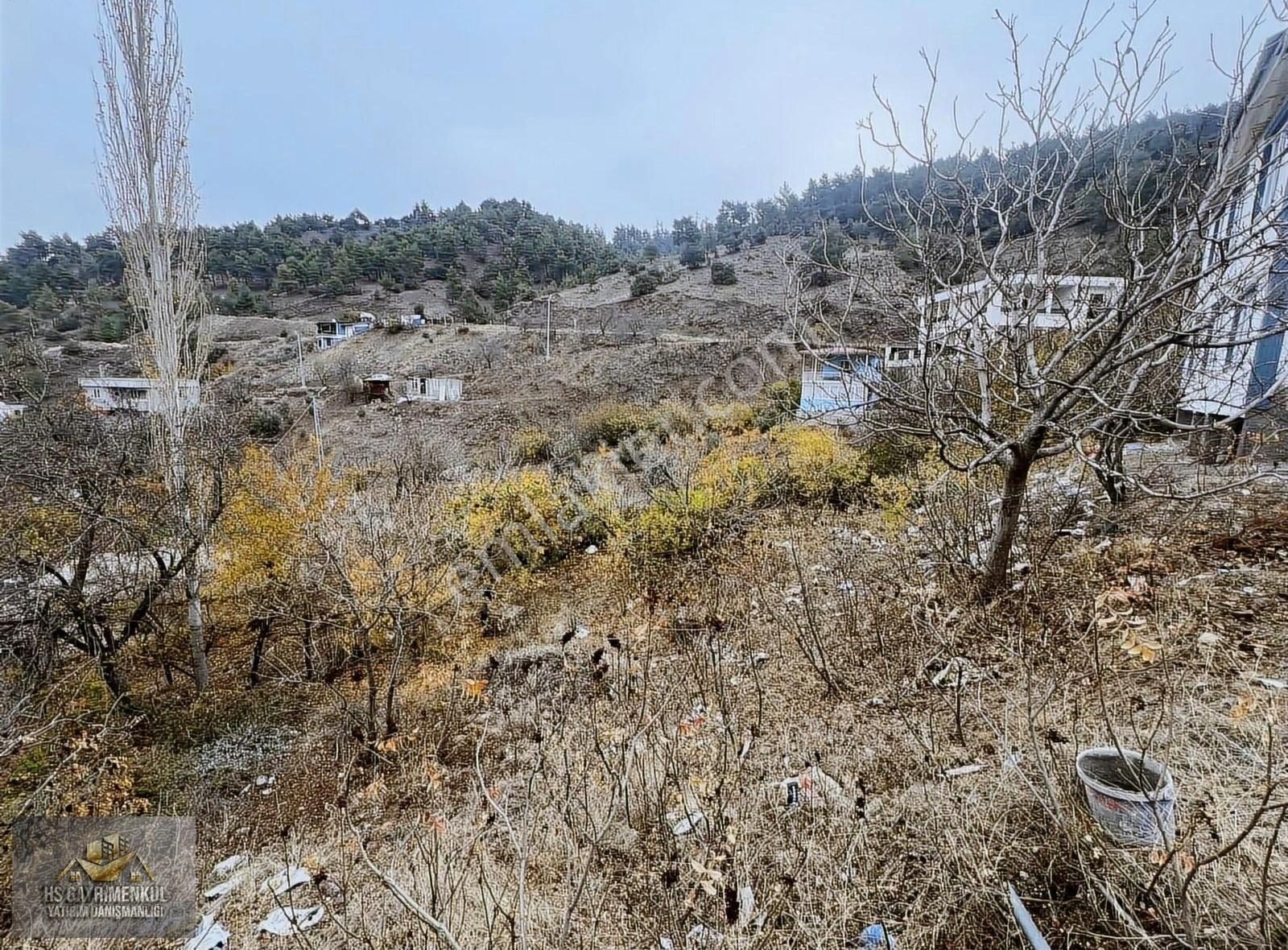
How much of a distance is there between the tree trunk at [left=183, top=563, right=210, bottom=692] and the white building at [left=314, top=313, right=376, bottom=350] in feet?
96.2

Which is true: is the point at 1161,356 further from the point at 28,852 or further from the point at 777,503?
the point at 28,852

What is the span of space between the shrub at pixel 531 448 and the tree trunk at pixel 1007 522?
473 inches

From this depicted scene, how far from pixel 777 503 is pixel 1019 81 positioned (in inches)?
237

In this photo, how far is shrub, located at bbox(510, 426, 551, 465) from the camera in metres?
15.3

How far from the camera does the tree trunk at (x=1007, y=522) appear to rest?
371cm

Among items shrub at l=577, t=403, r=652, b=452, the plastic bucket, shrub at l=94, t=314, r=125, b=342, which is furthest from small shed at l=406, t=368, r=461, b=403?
the plastic bucket

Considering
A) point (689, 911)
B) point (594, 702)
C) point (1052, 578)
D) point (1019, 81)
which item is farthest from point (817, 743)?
point (1019, 81)

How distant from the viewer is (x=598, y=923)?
2498 millimetres

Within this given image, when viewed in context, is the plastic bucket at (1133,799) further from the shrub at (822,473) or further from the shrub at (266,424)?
the shrub at (266,424)

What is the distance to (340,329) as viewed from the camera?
32.9m

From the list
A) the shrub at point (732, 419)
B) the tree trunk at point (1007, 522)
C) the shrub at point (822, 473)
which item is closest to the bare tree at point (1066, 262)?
the tree trunk at point (1007, 522)

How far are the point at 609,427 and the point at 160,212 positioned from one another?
11553mm

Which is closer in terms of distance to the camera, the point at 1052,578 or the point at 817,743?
the point at 817,743

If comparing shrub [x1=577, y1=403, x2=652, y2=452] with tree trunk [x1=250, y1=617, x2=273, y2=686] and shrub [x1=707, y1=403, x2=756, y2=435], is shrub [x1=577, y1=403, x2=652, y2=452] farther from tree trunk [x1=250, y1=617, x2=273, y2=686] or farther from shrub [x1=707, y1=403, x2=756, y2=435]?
tree trunk [x1=250, y1=617, x2=273, y2=686]
